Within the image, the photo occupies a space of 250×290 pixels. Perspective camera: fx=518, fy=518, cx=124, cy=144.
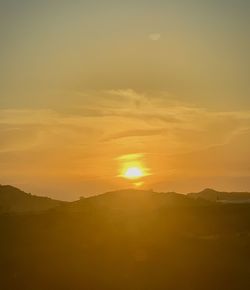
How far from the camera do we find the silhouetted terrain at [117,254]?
27094 mm

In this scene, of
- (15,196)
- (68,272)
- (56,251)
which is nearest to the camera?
(68,272)

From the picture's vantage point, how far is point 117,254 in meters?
32.1

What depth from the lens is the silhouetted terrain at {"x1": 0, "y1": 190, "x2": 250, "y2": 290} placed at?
88.9ft

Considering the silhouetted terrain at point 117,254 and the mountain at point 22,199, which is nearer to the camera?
the silhouetted terrain at point 117,254

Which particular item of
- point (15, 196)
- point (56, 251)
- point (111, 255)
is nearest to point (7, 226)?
point (56, 251)

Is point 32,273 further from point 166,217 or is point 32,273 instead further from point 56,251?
point 166,217

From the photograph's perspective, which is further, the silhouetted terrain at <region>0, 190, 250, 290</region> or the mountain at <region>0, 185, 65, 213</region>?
the mountain at <region>0, 185, 65, 213</region>

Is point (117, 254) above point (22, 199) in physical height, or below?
below

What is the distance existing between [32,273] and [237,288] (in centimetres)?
1106

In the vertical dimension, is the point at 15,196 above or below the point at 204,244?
above

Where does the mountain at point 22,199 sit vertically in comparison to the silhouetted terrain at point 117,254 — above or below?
above

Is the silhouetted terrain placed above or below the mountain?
below

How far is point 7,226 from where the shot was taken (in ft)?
143

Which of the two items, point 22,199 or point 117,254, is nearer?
point 117,254
